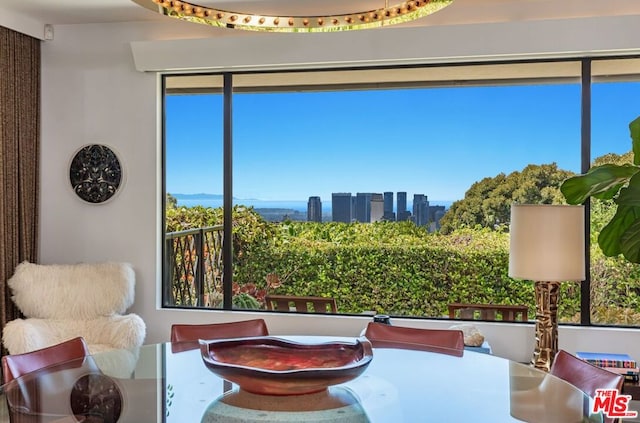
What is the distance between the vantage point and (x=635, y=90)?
3.97 meters

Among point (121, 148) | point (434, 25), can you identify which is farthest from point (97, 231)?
point (434, 25)

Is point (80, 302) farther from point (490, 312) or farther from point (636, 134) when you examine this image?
point (636, 134)

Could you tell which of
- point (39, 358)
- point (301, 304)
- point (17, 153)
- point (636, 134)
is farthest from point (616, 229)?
point (17, 153)

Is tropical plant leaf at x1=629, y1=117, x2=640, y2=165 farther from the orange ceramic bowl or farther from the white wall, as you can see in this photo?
the white wall

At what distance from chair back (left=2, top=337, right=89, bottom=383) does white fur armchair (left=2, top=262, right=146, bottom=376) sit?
119 cm

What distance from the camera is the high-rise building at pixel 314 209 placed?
447 centimetres

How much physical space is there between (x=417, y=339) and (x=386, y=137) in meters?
1.69

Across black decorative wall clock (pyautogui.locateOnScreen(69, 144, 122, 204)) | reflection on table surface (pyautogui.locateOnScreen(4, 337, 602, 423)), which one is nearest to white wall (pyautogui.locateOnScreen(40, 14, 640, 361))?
black decorative wall clock (pyautogui.locateOnScreen(69, 144, 122, 204))

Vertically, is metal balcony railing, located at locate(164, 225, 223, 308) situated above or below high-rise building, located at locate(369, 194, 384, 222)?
below

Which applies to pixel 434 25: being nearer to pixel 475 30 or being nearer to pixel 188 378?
pixel 475 30

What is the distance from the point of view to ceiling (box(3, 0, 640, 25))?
12.8 ft

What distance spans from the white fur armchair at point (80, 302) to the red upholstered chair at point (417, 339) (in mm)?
1697

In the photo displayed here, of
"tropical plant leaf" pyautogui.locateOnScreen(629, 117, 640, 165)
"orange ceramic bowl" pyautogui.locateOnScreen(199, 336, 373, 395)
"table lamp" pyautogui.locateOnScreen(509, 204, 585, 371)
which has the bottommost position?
"orange ceramic bowl" pyautogui.locateOnScreen(199, 336, 373, 395)

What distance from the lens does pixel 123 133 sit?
4.55 m
